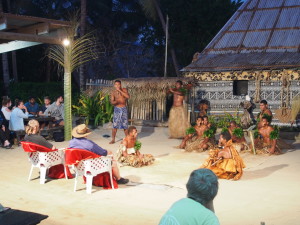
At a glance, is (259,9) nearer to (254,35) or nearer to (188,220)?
(254,35)

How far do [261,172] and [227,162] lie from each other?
3.47 ft

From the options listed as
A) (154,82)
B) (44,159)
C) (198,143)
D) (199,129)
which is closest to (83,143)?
(44,159)

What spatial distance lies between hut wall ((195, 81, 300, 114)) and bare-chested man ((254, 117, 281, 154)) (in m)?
4.77

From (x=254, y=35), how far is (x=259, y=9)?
1393 millimetres

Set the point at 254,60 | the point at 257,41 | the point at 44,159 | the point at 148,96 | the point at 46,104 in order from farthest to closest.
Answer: the point at 257,41
the point at 148,96
the point at 254,60
the point at 46,104
the point at 44,159

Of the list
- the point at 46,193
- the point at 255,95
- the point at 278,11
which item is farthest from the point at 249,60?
the point at 46,193

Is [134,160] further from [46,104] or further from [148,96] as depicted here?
[148,96]

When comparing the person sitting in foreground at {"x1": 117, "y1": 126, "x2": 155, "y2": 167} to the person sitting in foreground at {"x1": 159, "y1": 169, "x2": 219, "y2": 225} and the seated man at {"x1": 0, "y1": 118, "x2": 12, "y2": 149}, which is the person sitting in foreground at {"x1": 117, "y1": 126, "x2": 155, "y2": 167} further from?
the person sitting in foreground at {"x1": 159, "y1": 169, "x2": 219, "y2": 225}

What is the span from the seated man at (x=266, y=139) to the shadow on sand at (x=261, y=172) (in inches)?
46.6

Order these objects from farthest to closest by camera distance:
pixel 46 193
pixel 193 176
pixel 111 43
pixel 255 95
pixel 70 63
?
pixel 111 43
pixel 255 95
pixel 70 63
pixel 46 193
pixel 193 176

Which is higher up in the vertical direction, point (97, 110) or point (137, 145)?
point (97, 110)

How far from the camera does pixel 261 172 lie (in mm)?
9500

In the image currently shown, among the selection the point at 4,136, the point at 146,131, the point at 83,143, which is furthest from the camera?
the point at 146,131

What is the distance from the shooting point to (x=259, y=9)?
18734 mm
